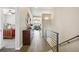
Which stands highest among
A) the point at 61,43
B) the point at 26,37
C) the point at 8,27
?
the point at 8,27

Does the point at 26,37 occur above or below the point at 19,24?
below

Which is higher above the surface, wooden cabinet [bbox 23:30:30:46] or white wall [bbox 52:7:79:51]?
white wall [bbox 52:7:79:51]

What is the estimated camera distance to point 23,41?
1957 millimetres

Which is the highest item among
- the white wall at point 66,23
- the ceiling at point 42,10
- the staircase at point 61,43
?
the ceiling at point 42,10

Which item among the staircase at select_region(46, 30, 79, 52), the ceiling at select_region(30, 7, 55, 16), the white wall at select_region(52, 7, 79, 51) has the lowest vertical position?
the staircase at select_region(46, 30, 79, 52)

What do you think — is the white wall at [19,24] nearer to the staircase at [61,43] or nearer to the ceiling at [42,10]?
the ceiling at [42,10]

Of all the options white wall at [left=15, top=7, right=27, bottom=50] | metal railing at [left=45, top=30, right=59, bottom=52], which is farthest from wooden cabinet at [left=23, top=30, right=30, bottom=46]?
metal railing at [left=45, top=30, right=59, bottom=52]

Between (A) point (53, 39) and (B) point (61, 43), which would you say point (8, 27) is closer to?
(A) point (53, 39)

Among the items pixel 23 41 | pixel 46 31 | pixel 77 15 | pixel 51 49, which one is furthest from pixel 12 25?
pixel 77 15

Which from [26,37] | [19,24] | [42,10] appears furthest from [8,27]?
[42,10]

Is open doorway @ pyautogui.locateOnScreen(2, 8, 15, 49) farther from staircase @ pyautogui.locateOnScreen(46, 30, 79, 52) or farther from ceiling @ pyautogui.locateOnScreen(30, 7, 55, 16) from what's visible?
staircase @ pyautogui.locateOnScreen(46, 30, 79, 52)

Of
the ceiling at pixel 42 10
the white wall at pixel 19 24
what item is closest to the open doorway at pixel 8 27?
the white wall at pixel 19 24

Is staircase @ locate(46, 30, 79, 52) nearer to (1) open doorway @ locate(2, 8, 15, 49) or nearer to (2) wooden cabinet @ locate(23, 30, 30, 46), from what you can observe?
(2) wooden cabinet @ locate(23, 30, 30, 46)
